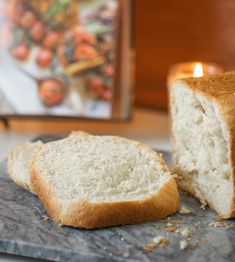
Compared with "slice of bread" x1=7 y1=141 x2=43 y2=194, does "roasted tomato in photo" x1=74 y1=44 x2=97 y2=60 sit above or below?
above

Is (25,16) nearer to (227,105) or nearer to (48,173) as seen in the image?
(48,173)

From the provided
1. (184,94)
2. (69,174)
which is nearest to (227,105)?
(184,94)

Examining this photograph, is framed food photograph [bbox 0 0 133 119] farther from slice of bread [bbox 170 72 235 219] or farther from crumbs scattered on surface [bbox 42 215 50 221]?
crumbs scattered on surface [bbox 42 215 50 221]

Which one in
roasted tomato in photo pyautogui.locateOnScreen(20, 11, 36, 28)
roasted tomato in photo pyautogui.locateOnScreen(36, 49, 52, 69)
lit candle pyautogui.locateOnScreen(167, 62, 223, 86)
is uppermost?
roasted tomato in photo pyautogui.locateOnScreen(20, 11, 36, 28)

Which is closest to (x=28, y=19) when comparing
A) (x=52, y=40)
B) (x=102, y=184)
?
(x=52, y=40)

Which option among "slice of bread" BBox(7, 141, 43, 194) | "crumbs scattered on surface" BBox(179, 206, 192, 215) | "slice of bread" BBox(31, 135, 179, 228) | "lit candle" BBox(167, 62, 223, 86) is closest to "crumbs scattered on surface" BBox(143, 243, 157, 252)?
"slice of bread" BBox(31, 135, 179, 228)

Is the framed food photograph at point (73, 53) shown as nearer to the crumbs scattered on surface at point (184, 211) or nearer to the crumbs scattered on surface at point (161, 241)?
the crumbs scattered on surface at point (184, 211)

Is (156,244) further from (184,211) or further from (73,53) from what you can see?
(73,53)

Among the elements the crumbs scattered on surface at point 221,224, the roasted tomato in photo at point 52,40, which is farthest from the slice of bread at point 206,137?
the roasted tomato in photo at point 52,40
